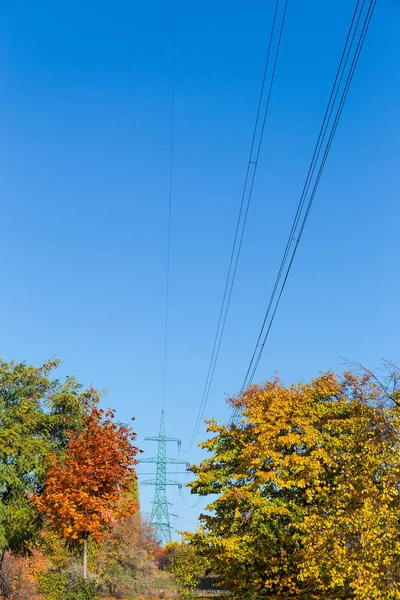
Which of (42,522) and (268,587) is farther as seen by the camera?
(42,522)

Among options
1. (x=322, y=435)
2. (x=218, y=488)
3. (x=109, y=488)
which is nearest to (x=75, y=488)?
(x=109, y=488)

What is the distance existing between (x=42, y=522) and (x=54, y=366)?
8.74 metres

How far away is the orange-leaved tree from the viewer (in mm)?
24812

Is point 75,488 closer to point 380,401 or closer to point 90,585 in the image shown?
point 90,585

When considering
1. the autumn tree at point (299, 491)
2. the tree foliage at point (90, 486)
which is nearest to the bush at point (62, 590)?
the tree foliage at point (90, 486)

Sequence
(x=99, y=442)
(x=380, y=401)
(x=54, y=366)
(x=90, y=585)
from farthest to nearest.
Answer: (x=54, y=366), (x=99, y=442), (x=90, y=585), (x=380, y=401)

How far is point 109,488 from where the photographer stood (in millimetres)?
26281

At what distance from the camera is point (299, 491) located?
25.7m

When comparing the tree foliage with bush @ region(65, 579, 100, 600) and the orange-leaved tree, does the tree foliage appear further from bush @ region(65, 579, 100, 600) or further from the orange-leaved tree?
bush @ region(65, 579, 100, 600)

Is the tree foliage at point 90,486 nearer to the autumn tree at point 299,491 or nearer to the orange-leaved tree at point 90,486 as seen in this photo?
the orange-leaved tree at point 90,486

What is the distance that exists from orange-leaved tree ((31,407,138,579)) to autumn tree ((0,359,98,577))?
2.79m

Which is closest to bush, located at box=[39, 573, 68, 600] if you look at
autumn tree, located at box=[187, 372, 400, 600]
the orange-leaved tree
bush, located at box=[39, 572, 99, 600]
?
bush, located at box=[39, 572, 99, 600]

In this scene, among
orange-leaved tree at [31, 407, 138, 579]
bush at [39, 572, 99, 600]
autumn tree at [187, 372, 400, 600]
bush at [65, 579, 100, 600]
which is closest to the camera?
autumn tree at [187, 372, 400, 600]

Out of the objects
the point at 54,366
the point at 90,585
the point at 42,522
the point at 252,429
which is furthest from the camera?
the point at 54,366
